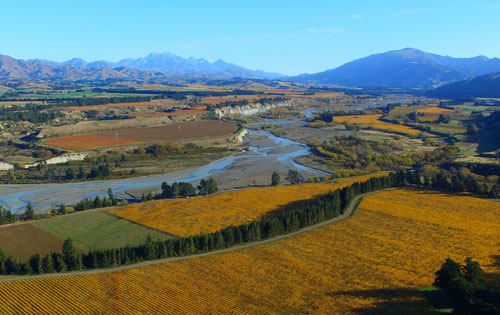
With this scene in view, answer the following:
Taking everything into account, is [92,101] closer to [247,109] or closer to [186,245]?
[247,109]

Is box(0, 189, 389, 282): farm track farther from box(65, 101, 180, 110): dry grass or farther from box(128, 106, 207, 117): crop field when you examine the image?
box(65, 101, 180, 110): dry grass

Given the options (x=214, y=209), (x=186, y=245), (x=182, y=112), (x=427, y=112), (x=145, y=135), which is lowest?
(x=214, y=209)

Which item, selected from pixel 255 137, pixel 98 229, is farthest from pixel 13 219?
pixel 255 137

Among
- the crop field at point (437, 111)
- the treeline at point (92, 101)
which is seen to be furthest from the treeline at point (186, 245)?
the treeline at point (92, 101)

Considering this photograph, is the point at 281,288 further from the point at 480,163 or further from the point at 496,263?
the point at 480,163

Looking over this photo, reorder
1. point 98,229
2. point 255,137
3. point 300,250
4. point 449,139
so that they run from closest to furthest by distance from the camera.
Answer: point 300,250 → point 98,229 → point 449,139 → point 255,137

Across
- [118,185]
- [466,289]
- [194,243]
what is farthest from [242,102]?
[466,289]

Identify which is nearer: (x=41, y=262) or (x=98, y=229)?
(x=41, y=262)

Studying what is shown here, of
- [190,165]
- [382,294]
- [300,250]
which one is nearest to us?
[382,294]
